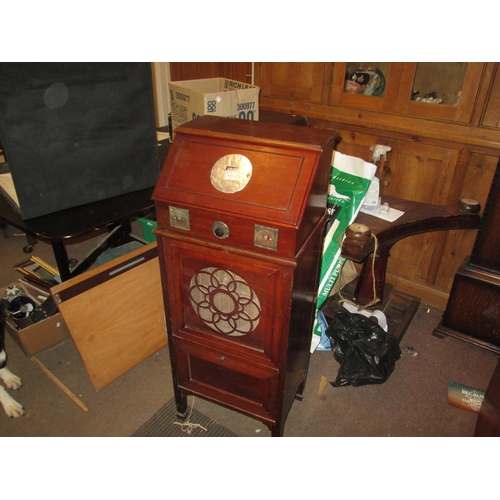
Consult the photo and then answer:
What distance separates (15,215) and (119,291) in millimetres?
524

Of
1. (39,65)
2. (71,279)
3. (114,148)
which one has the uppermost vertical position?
(39,65)

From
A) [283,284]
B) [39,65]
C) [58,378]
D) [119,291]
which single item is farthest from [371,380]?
[39,65]

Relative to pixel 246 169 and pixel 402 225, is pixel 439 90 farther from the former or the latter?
pixel 246 169

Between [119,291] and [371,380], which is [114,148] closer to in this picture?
[119,291]

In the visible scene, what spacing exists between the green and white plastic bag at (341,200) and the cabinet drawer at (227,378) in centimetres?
63

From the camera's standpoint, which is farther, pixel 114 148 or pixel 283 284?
pixel 114 148

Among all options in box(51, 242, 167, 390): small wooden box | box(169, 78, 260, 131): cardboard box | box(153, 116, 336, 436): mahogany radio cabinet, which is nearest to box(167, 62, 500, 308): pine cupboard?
box(169, 78, 260, 131): cardboard box

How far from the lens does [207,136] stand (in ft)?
3.82

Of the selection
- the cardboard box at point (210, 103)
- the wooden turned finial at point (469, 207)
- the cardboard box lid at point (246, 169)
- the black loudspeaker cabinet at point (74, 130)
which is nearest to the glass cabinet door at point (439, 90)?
the wooden turned finial at point (469, 207)

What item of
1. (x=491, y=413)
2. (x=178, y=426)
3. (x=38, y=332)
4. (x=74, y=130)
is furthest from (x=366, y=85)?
(x=38, y=332)

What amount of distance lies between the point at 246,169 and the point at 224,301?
46 centimetres

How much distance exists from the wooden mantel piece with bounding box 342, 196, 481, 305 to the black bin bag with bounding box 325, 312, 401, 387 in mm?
246

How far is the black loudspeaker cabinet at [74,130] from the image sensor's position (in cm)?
130

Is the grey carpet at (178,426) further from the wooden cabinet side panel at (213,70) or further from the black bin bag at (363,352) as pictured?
the wooden cabinet side panel at (213,70)
